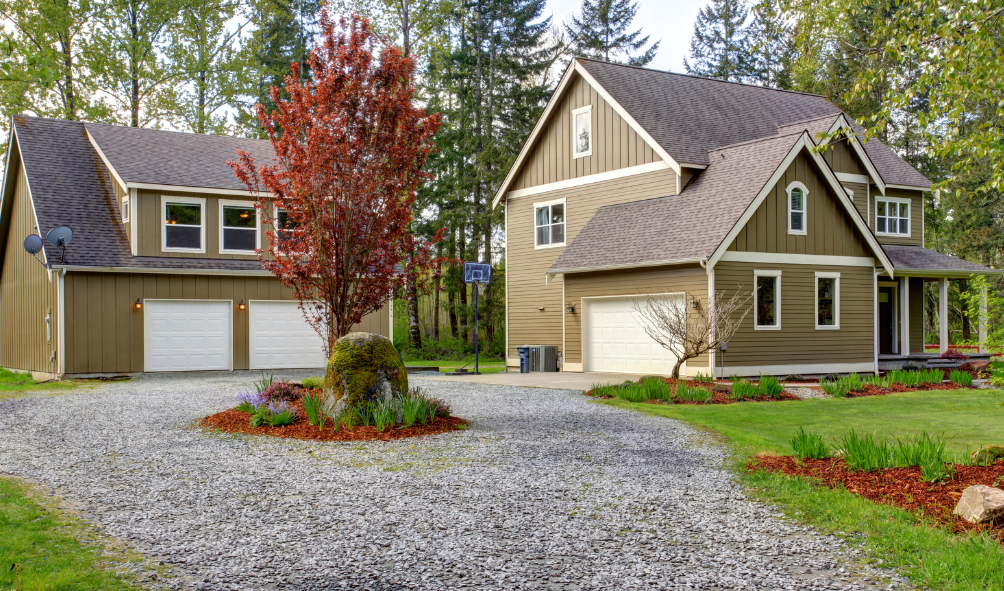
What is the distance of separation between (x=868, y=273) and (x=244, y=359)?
16415 mm

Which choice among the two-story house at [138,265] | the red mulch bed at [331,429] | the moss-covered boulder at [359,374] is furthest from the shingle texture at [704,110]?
the red mulch bed at [331,429]

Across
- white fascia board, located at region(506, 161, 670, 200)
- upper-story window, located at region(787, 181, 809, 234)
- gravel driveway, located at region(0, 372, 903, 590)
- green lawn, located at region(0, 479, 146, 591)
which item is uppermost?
white fascia board, located at region(506, 161, 670, 200)

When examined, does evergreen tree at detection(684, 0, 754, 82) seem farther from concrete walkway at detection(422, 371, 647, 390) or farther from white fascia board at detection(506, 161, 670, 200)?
concrete walkway at detection(422, 371, 647, 390)

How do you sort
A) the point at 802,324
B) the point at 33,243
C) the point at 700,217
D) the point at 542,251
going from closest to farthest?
the point at 700,217
the point at 802,324
the point at 33,243
the point at 542,251

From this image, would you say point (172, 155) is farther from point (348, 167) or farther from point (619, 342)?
point (348, 167)

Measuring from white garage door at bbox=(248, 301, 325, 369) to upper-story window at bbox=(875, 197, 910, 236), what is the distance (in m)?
17.0

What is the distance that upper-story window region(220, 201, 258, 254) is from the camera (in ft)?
75.2

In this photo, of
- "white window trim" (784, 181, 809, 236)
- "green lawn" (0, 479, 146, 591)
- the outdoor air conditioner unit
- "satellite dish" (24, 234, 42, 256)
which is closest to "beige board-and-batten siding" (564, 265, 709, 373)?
the outdoor air conditioner unit

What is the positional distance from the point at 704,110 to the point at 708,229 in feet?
22.0

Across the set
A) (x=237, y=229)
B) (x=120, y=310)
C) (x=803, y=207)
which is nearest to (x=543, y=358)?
(x=803, y=207)

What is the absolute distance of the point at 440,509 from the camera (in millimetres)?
6254

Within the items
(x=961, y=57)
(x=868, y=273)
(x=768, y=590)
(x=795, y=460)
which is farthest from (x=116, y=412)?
(x=868, y=273)

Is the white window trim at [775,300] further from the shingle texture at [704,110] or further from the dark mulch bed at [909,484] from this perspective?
the dark mulch bed at [909,484]

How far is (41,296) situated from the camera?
21.8 m
